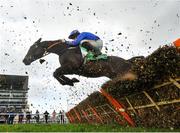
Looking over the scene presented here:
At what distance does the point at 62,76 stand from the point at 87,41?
159 centimetres

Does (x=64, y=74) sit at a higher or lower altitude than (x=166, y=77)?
higher

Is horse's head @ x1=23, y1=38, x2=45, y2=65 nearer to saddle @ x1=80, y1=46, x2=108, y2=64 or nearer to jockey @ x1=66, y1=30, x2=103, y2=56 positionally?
jockey @ x1=66, y1=30, x2=103, y2=56

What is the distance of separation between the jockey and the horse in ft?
0.91

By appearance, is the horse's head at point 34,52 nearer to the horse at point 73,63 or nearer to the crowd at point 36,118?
the horse at point 73,63

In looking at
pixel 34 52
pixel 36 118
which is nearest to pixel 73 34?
pixel 34 52

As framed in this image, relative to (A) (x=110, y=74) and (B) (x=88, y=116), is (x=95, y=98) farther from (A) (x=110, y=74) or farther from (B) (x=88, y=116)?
(B) (x=88, y=116)

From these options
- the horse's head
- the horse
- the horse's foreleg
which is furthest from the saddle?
the horse's head

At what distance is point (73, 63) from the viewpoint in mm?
14789

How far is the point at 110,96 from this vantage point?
1311 cm

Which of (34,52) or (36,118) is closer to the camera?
(34,52)

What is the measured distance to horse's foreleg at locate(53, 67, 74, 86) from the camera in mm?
14359

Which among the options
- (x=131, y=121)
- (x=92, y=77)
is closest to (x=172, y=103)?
(x=131, y=121)

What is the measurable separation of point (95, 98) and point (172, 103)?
8.46 metres

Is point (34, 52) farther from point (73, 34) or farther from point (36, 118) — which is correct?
point (36, 118)
